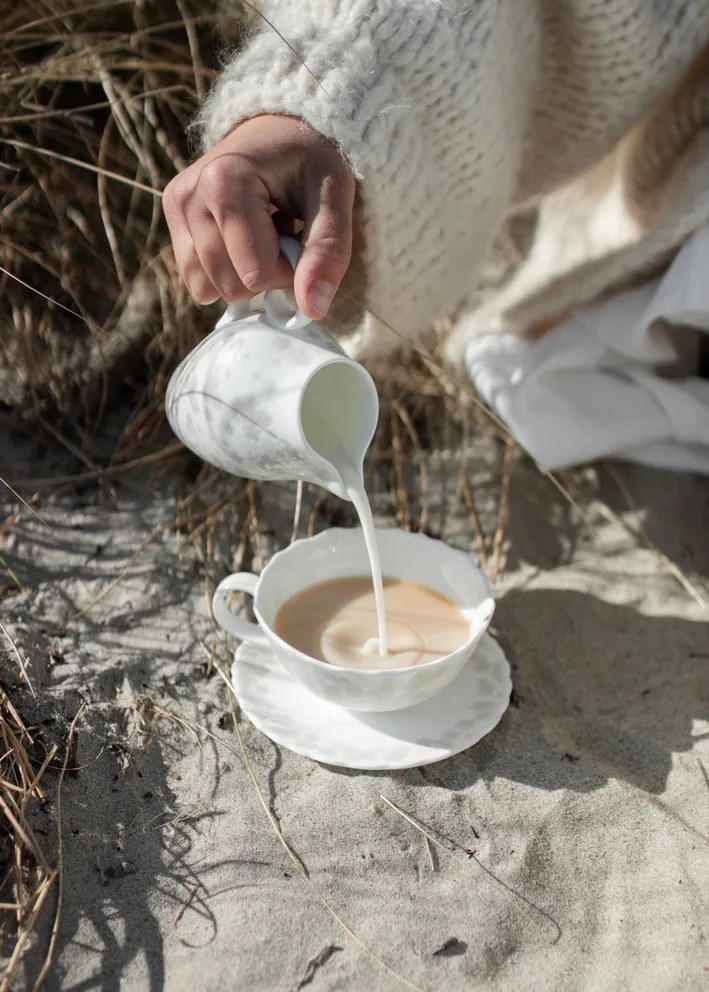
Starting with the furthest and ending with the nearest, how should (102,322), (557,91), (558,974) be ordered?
1. (102,322)
2. (557,91)
3. (558,974)

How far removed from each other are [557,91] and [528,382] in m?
0.43

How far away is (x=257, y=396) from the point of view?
36.2 inches

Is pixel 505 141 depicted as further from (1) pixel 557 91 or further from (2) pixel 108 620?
(2) pixel 108 620

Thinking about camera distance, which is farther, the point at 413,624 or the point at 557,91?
the point at 557,91

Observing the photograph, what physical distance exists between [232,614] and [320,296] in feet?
1.35

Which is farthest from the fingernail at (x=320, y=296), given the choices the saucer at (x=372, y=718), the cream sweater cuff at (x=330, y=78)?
the saucer at (x=372, y=718)

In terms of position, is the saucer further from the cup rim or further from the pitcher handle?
the pitcher handle

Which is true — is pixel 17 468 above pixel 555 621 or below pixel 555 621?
above

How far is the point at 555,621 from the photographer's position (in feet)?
4.26

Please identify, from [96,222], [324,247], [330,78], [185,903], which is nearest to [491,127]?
[330,78]

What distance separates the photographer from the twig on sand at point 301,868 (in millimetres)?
881

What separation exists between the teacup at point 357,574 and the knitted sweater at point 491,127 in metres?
0.30

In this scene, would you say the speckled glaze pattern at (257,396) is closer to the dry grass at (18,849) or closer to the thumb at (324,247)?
the thumb at (324,247)

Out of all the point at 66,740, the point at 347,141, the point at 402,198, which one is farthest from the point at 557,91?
the point at 66,740
